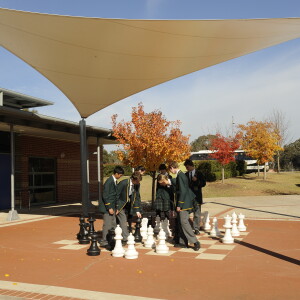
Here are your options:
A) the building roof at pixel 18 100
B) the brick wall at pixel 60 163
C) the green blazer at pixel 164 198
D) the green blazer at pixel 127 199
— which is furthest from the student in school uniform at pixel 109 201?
the building roof at pixel 18 100

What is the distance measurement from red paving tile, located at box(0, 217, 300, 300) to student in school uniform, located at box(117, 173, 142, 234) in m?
1.10

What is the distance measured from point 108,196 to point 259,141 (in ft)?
95.2

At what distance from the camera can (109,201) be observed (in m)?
8.02

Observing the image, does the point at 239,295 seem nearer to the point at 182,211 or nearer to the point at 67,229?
the point at 182,211

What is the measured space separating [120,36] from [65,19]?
1.36 meters

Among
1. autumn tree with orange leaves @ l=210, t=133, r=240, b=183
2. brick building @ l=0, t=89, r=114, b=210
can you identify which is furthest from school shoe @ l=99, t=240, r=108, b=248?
autumn tree with orange leaves @ l=210, t=133, r=240, b=183

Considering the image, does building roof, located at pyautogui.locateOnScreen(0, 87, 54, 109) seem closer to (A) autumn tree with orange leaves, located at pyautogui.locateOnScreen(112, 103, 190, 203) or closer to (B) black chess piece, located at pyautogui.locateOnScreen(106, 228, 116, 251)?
(A) autumn tree with orange leaves, located at pyautogui.locateOnScreen(112, 103, 190, 203)

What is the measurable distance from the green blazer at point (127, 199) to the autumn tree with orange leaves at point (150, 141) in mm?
6209

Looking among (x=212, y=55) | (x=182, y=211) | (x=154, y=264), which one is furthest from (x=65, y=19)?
(x=154, y=264)

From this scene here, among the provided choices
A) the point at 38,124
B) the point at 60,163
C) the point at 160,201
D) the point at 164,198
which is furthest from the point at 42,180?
the point at 164,198

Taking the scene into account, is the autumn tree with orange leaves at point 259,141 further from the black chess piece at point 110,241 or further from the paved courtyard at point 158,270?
the black chess piece at point 110,241

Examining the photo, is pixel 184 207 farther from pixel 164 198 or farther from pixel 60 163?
pixel 60 163

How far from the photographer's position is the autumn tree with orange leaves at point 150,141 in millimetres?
14898

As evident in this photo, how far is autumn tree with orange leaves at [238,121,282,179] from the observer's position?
113 feet
